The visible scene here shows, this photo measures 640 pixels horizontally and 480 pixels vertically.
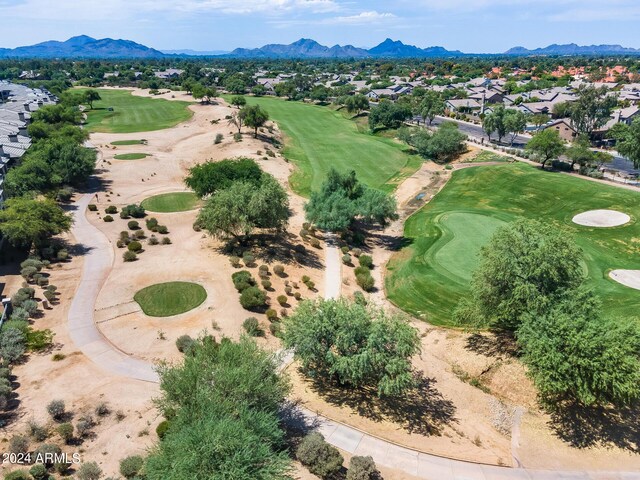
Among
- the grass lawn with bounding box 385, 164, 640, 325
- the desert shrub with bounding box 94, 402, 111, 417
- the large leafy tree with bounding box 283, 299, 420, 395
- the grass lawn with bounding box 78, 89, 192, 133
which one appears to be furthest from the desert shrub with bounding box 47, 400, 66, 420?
the grass lawn with bounding box 78, 89, 192, 133

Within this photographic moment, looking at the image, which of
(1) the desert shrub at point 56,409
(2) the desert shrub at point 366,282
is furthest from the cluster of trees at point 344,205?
(1) the desert shrub at point 56,409

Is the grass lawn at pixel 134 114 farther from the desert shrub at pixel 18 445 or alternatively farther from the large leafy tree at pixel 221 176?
the desert shrub at pixel 18 445

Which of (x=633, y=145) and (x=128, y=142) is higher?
(x=633, y=145)

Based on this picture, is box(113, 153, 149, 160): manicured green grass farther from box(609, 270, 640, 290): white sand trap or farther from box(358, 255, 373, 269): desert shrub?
box(609, 270, 640, 290): white sand trap

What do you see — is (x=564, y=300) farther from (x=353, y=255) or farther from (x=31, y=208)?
(x=31, y=208)

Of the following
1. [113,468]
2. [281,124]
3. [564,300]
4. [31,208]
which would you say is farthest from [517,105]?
[113,468]

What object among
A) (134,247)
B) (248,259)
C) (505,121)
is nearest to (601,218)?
(505,121)

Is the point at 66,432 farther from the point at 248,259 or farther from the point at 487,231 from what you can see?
the point at 487,231
